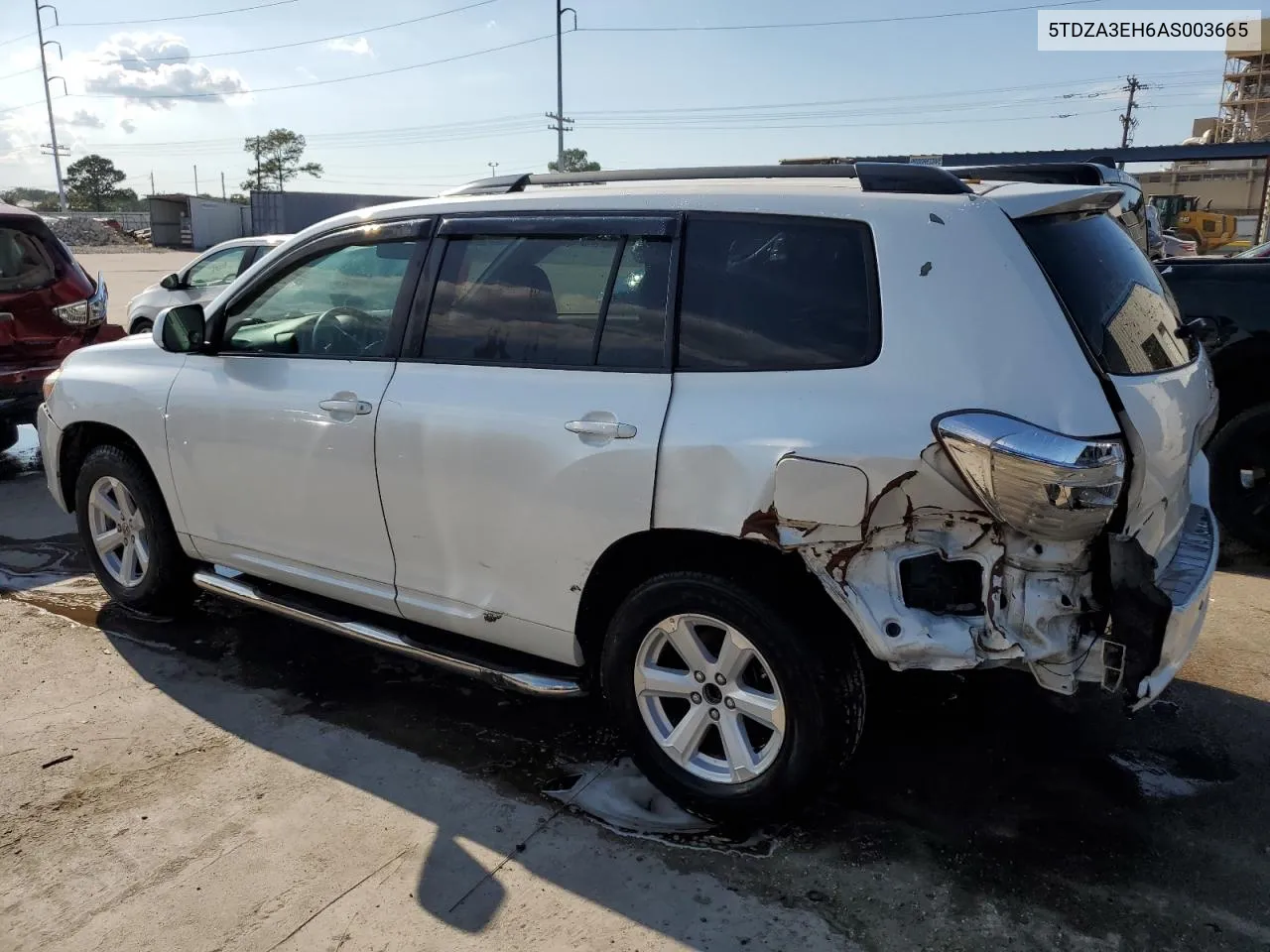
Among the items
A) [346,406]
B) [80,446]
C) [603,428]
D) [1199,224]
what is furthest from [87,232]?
[603,428]

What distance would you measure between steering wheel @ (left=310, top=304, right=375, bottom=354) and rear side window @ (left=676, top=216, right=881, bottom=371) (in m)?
1.40

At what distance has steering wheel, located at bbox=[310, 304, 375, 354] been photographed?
378 cm

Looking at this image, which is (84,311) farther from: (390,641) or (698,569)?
(698,569)

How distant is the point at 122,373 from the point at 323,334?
1.23 meters

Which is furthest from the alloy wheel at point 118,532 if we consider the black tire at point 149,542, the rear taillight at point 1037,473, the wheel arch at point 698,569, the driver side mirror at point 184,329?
the rear taillight at point 1037,473

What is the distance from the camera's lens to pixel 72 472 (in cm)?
491

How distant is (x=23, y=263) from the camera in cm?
799

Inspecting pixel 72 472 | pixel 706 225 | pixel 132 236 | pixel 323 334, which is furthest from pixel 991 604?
pixel 132 236

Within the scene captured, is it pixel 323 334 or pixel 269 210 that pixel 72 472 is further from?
pixel 269 210

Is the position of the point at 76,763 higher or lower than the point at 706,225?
lower

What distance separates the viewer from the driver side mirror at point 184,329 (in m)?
4.19

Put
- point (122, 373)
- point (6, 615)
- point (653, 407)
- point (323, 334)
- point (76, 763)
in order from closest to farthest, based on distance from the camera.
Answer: point (653, 407) < point (76, 763) < point (323, 334) < point (122, 373) < point (6, 615)

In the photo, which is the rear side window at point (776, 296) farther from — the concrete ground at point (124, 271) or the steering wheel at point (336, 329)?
the concrete ground at point (124, 271)

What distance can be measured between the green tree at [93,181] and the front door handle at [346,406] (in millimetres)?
103751
